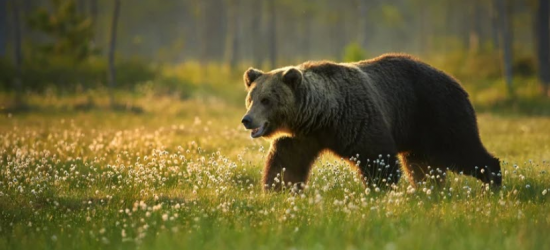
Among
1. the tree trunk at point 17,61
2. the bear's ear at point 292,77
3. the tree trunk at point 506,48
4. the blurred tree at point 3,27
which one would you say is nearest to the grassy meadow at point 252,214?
the bear's ear at point 292,77

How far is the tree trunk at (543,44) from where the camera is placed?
89.7 feet

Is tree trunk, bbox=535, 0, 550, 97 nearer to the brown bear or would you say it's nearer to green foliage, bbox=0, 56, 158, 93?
green foliage, bbox=0, 56, 158, 93

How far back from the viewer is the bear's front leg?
811cm

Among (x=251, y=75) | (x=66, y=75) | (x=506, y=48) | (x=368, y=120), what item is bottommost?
(x=66, y=75)

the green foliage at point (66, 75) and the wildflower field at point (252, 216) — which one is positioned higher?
the wildflower field at point (252, 216)

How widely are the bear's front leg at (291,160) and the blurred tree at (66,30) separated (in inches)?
869

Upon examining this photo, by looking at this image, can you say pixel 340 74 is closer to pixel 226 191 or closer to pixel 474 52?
pixel 226 191

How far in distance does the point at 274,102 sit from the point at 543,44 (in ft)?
79.2

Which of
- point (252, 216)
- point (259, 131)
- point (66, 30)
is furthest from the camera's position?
point (66, 30)

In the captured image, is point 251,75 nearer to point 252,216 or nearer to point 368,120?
point 368,120

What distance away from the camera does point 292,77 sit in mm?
7719

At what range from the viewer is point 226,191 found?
7570mm

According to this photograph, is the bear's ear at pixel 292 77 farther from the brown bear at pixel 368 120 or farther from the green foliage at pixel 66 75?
the green foliage at pixel 66 75

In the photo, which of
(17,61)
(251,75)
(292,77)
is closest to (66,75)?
(17,61)
